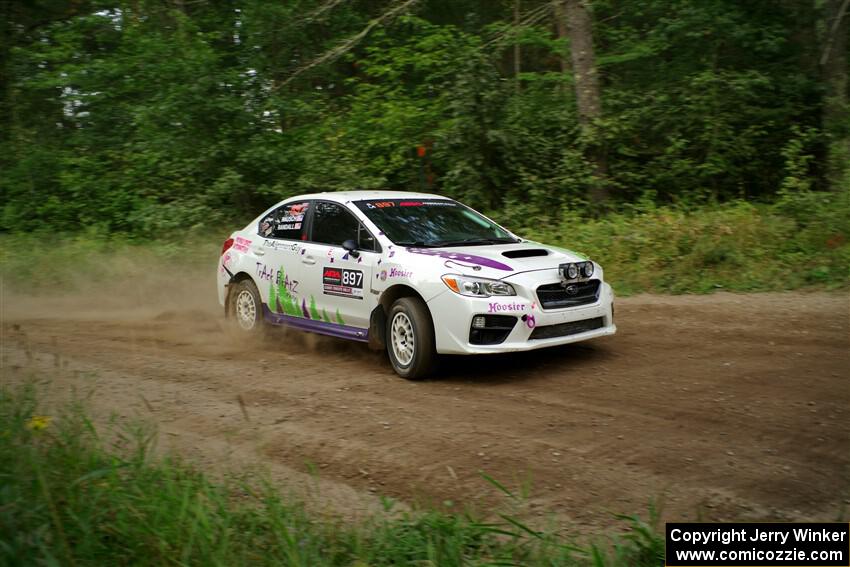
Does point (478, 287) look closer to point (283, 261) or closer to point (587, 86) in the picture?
point (283, 261)

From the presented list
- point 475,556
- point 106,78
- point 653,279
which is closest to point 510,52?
point 106,78

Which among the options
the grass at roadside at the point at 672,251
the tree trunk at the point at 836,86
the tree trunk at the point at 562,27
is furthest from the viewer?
the tree trunk at the point at 562,27

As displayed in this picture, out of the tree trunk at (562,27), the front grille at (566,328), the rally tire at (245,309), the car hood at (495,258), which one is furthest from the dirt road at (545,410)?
the tree trunk at (562,27)

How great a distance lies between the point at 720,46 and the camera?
54.9 feet

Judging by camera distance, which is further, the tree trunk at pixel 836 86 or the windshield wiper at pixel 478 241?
the tree trunk at pixel 836 86

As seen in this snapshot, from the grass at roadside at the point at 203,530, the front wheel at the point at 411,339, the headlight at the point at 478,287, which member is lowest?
the grass at roadside at the point at 203,530

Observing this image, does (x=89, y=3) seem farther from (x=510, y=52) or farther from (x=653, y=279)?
(x=653, y=279)

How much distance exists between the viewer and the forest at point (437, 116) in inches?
608

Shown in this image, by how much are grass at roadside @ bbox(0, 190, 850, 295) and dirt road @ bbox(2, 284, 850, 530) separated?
125 cm

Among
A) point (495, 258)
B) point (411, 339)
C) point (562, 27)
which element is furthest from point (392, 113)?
point (411, 339)

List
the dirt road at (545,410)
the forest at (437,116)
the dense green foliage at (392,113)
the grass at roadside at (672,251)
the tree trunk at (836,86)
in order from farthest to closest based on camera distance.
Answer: the dense green foliage at (392,113) → the forest at (437,116) → the tree trunk at (836,86) → the grass at roadside at (672,251) → the dirt road at (545,410)

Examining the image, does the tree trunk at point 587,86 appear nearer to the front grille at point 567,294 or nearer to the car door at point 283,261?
the car door at point 283,261

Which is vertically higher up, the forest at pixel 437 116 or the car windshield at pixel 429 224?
the forest at pixel 437 116

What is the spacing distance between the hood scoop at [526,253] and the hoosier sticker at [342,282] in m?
1.51
